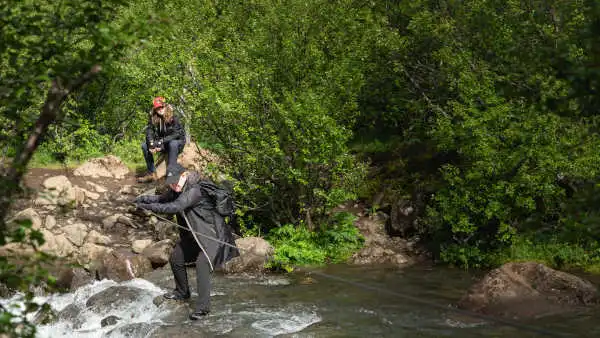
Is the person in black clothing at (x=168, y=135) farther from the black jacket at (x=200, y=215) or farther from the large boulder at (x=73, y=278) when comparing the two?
the black jacket at (x=200, y=215)

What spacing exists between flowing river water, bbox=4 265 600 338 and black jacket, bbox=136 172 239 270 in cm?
118

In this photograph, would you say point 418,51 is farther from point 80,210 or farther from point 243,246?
point 80,210

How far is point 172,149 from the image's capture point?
1403 centimetres

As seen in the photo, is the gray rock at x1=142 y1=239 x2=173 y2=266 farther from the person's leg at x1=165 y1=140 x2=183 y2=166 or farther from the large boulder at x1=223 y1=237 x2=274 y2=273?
the person's leg at x1=165 y1=140 x2=183 y2=166

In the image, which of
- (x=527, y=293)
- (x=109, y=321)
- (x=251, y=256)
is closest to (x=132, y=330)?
(x=109, y=321)

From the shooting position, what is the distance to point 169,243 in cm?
1648

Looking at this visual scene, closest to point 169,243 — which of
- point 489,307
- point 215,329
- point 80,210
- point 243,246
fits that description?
point 243,246

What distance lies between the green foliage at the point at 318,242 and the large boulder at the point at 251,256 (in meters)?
0.37

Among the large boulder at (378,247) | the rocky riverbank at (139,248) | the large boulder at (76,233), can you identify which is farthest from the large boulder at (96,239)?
the large boulder at (378,247)

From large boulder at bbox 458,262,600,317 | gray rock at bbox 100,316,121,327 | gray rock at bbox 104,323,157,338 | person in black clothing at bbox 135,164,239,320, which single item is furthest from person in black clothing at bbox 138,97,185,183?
large boulder at bbox 458,262,600,317

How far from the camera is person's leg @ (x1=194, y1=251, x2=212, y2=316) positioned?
9922 millimetres

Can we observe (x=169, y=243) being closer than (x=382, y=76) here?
Yes

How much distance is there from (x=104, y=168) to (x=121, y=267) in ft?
28.2

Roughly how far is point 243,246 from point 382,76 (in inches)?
341
